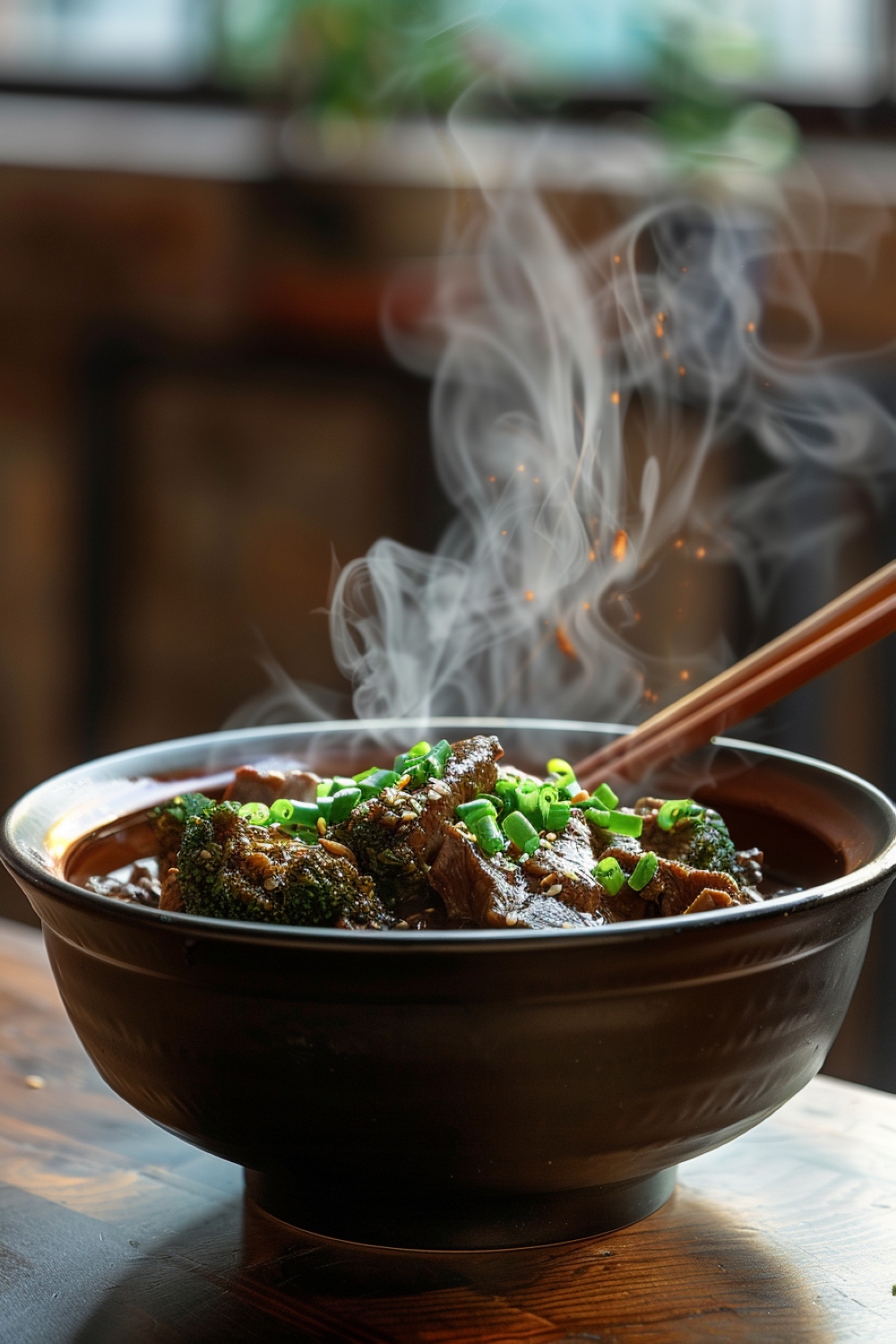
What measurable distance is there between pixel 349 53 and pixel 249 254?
0.67 meters

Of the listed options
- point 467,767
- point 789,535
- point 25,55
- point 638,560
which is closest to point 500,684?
point 638,560

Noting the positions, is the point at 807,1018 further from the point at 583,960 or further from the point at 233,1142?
the point at 233,1142

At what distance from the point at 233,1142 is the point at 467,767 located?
16.3 inches

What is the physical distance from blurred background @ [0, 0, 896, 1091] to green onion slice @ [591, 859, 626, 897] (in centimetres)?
261

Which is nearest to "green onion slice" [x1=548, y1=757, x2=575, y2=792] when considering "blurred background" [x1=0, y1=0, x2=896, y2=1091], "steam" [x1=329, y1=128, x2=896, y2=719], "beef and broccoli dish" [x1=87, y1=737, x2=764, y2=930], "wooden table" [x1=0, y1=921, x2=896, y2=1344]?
"beef and broccoli dish" [x1=87, y1=737, x2=764, y2=930]

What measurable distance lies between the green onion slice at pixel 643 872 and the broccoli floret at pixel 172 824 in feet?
1.34

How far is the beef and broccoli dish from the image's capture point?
114 centimetres

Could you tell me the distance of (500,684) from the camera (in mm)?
2012

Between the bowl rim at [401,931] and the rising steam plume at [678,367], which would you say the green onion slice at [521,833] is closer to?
the bowl rim at [401,931]

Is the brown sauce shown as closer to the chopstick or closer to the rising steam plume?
the chopstick

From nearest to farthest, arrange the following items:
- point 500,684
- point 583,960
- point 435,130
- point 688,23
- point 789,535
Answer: point 583,960 < point 500,684 < point 789,535 < point 688,23 < point 435,130

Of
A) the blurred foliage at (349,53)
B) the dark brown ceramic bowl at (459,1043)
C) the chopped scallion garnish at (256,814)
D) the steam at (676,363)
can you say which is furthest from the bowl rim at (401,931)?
the blurred foliage at (349,53)

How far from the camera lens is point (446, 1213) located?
1.05 m

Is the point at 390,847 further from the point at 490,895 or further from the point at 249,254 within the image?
the point at 249,254
